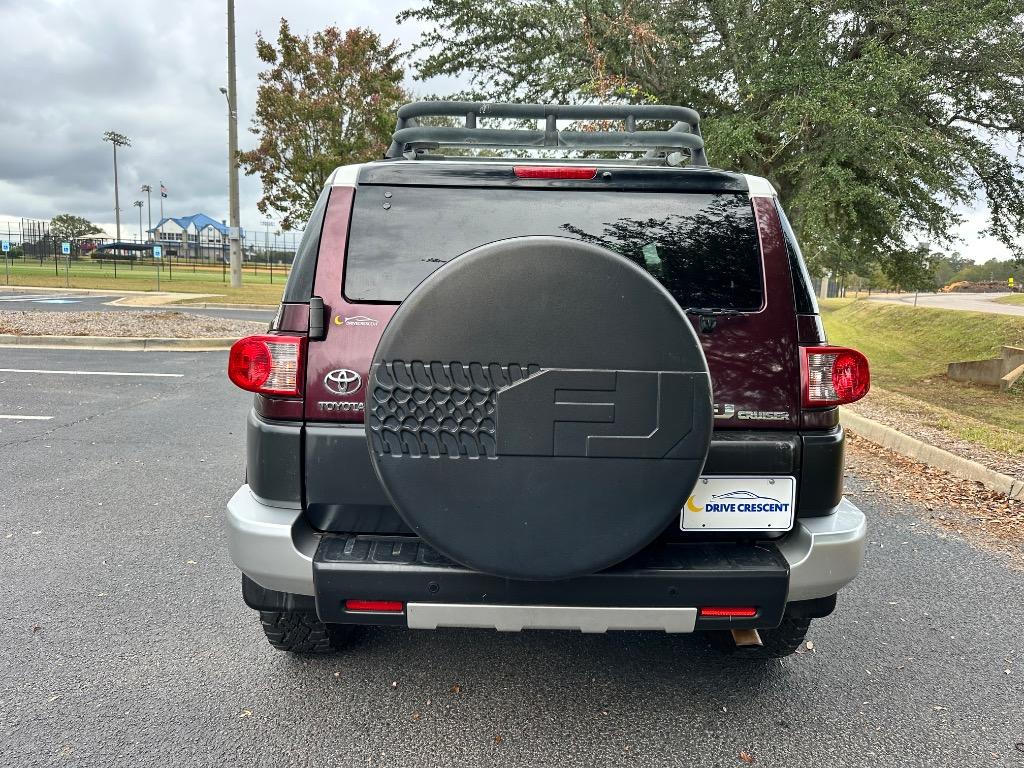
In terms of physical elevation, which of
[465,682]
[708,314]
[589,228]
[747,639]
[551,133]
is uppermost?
[551,133]

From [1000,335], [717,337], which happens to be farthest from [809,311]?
[1000,335]

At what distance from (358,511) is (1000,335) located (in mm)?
20125

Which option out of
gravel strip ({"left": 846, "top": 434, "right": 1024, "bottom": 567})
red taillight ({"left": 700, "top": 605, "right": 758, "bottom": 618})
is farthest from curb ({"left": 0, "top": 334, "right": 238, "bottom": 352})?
red taillight ({"left": 700, "top": 605, "right": 758, "bottom": 618})

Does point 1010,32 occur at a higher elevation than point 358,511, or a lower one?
higher

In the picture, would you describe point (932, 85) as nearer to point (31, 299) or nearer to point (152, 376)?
point (152, 376)

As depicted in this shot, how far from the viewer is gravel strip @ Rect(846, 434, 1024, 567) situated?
4.43m

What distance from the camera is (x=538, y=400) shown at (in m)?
1.91

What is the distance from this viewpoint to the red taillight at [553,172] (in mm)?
2352

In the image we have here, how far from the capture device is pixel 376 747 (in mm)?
2256

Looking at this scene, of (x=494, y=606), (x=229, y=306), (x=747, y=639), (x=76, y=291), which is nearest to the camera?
(x=494, y=606)

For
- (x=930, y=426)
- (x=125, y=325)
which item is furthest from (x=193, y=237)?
(x=930, y=426)

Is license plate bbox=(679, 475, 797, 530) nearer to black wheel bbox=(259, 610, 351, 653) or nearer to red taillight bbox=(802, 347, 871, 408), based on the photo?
red taillight bbox=(802, 347, 871, 408)

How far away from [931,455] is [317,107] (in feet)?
74.9

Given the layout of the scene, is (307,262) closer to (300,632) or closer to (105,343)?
(300,632)
